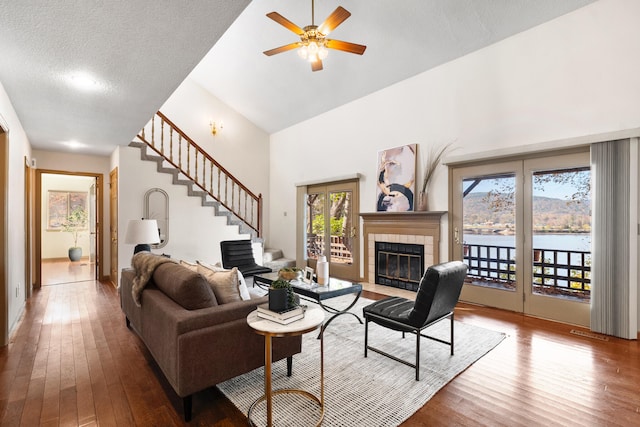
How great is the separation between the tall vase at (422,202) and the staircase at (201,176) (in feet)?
11.1

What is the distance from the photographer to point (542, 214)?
3895 mm

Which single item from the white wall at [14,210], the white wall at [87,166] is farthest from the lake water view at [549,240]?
the white wall at [87,166]

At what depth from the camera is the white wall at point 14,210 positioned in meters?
3.25

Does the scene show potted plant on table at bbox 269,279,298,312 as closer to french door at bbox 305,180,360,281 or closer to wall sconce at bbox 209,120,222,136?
french door at bbox 305,180,360,281

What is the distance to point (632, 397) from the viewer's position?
2215mm

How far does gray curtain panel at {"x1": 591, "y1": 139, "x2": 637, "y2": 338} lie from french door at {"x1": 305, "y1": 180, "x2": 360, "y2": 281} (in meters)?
3.45

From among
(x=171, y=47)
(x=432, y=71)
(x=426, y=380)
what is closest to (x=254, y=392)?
(x=426, y=380)

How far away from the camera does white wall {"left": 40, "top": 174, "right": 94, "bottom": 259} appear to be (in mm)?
9039

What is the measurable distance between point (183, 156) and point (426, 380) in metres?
6.49

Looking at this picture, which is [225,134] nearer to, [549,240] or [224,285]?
[224,285]

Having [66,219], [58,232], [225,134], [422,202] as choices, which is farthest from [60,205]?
[422,202]

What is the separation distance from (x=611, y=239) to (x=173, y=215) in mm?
6295

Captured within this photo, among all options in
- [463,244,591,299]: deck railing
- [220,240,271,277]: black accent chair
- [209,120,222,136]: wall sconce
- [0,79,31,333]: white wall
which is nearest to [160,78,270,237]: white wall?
[209,120,222,136]: wall sconce

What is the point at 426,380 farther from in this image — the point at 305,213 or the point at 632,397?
the point at 305,213
